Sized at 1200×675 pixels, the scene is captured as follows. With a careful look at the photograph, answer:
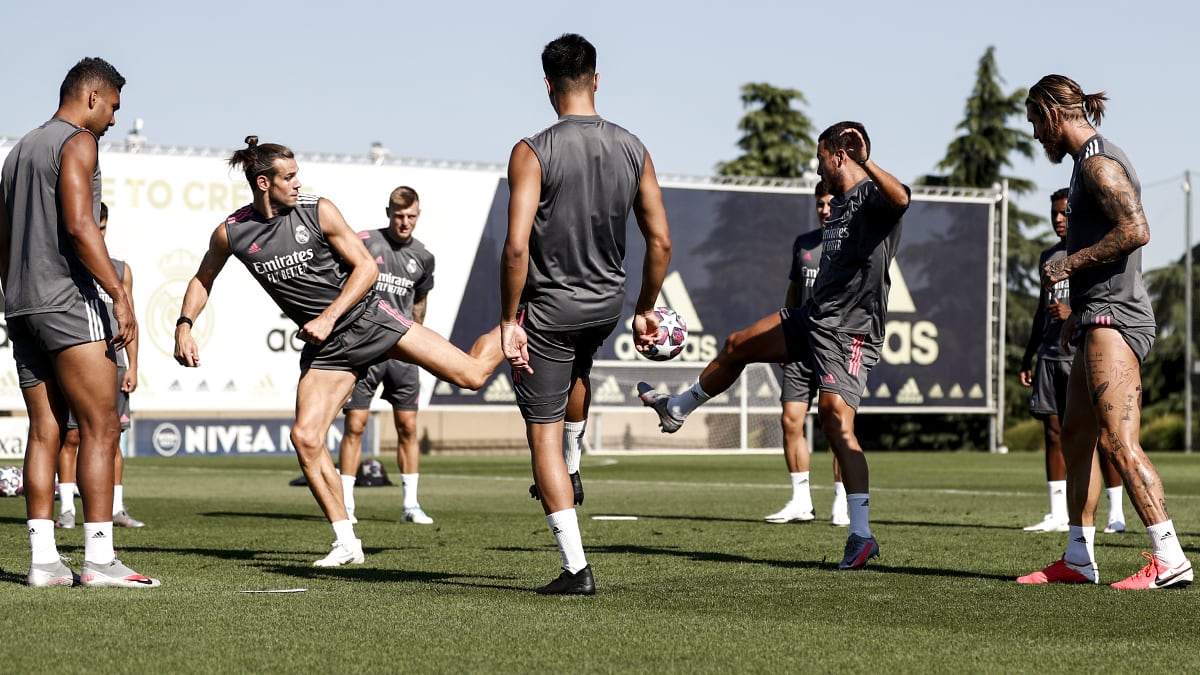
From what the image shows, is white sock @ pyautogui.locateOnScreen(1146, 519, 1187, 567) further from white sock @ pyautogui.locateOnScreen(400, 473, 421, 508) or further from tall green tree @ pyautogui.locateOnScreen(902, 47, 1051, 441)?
tall green tree @ pyautogui.locateOnScreen(902, 47, 1051, 441)

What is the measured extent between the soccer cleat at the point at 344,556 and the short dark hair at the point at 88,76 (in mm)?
2228

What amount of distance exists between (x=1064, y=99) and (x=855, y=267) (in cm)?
156

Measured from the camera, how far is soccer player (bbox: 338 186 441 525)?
10.6m

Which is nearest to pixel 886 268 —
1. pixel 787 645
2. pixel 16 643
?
pixel 787 645

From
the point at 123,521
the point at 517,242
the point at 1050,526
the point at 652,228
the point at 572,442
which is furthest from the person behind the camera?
the point at 123,521

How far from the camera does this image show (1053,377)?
9.75 meters

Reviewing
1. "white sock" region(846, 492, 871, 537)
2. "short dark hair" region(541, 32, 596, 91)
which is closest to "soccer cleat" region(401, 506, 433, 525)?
"white sock" region(846, 492, 871, 537)

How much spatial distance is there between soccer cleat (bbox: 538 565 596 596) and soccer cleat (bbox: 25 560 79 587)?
6.20ft

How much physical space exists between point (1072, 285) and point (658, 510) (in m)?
5.88

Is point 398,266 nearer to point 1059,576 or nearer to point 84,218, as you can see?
point 84,218

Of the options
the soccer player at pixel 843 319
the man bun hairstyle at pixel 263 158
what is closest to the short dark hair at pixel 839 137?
the soccer player at pixel 843 319

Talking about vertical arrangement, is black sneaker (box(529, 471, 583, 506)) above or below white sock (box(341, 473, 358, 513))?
above

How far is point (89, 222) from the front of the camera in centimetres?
600

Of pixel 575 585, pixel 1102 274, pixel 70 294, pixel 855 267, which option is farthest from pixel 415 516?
pixel 1102 274
